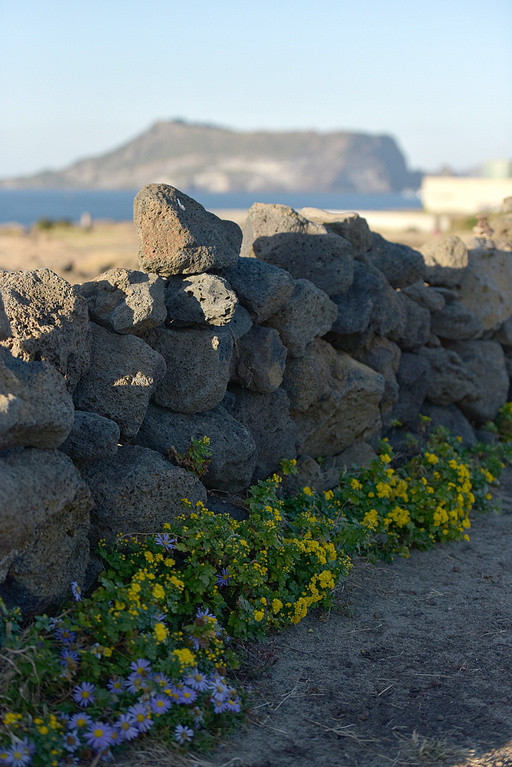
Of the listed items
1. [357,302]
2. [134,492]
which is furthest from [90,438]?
[357,302]

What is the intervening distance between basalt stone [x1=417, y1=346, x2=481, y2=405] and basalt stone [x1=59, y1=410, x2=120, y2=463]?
328 cm

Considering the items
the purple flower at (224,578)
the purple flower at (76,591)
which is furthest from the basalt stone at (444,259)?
the purple flower at (76,591)

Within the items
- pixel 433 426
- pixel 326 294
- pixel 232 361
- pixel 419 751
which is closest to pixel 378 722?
pixel 419 751

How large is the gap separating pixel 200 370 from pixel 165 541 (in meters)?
0.91

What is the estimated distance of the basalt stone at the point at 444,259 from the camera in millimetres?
5820

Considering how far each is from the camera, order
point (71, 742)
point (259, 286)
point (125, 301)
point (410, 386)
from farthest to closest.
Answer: point (410, 386), point (259, 286), point (125, 301), point (71, 742)

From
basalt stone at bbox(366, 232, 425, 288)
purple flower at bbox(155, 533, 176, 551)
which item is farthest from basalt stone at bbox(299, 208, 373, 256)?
purple flower at bbox(155, 533, 176, 551)

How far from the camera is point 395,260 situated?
5.40 m

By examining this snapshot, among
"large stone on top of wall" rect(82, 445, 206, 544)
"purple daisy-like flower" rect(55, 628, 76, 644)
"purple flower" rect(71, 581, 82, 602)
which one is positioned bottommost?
"purple daisy-like flower" rect(55, 628, 76, 644)

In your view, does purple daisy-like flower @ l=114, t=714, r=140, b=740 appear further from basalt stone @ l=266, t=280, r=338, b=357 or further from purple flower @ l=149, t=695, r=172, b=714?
basalt stone @ l=266, t=280, r=338, b=357

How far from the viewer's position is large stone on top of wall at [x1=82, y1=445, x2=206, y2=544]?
9.74 ft

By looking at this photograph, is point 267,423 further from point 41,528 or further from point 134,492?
point 41,528

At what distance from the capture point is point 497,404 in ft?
20.6

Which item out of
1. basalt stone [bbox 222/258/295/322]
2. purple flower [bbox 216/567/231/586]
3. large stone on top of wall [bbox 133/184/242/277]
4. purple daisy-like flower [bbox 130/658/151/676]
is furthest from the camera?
basalt stone [bbox 222/258/295/322]
